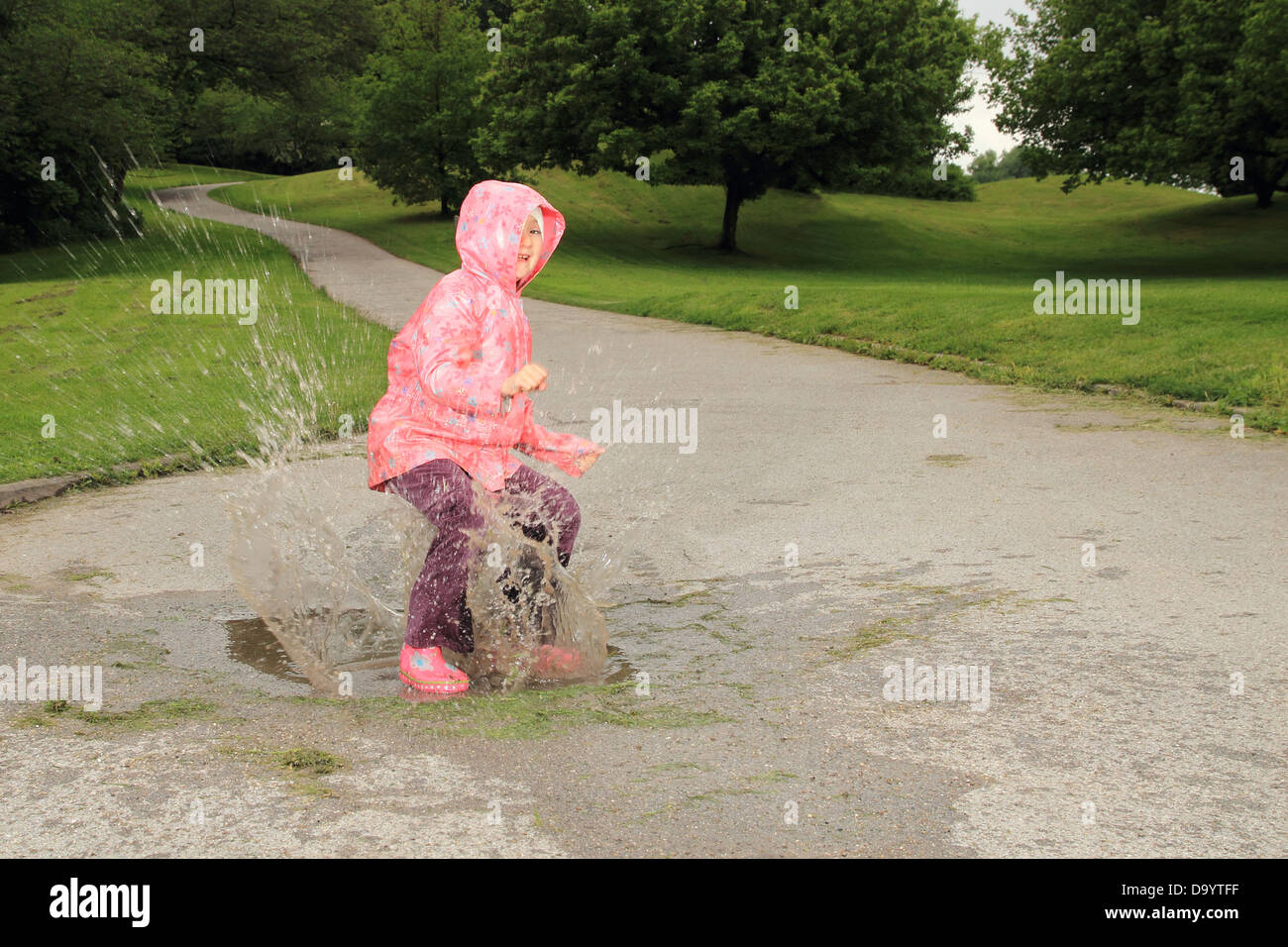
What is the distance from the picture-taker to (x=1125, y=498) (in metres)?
7.25

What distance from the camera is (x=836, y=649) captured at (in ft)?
15.7

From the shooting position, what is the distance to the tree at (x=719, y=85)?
34719 mm

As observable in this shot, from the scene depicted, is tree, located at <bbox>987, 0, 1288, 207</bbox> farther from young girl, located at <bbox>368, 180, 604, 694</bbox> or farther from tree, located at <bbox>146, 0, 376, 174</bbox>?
young girl, located at <bbox>368, 180, 604, 694</bbox>

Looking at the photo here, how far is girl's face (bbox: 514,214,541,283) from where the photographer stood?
457 cm

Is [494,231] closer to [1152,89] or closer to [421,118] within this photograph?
[1152,89]

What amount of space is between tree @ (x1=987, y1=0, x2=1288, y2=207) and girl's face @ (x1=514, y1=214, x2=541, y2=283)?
26.8 m

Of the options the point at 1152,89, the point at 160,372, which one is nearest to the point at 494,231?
the point at 160,372

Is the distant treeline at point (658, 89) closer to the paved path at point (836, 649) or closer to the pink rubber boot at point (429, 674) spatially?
the paved path at point (836, 649)

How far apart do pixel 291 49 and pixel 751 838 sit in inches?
A: 1556

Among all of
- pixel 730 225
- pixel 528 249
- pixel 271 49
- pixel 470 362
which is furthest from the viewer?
pixel 730 225

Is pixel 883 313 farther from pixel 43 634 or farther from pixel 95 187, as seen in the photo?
pixel 95 187

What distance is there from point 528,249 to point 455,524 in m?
1.07

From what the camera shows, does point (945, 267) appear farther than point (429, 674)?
Yes

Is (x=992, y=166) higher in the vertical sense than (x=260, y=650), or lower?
higher
